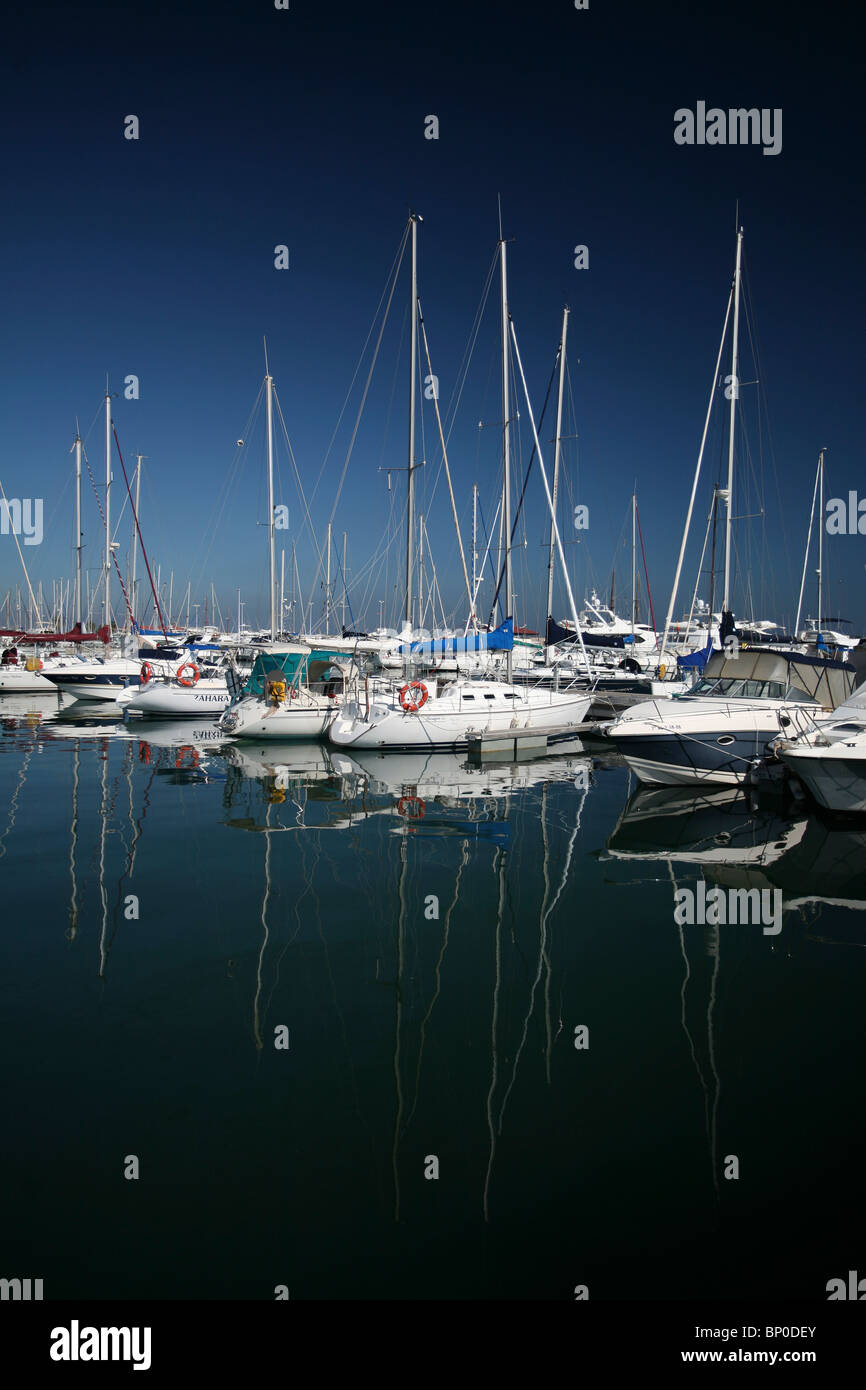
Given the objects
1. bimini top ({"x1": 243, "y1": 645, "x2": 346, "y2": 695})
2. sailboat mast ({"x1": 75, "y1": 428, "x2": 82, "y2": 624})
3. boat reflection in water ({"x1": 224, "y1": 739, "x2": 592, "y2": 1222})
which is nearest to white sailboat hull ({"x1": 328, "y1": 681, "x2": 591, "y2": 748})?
boat reflection in water ({"x1": 224, "y1": 739, "x2": 592, "y2": 1222})

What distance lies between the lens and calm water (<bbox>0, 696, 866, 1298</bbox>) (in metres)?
4.77

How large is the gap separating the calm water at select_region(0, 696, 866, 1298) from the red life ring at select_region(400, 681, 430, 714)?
1037cm

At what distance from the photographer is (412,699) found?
23.7 m

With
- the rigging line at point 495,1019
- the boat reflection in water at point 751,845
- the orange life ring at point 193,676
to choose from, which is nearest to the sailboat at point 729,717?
the boat reflection in water at point 751,845

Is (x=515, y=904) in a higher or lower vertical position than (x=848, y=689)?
lower

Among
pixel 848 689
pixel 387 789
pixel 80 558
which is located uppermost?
pixel 80 558

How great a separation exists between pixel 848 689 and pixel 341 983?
1716 cm

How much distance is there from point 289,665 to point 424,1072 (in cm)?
2091

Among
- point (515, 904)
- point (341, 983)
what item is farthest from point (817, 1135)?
point (515, 904)

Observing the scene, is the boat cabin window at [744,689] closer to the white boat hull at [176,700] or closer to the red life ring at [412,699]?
the red life ring at [412,699]

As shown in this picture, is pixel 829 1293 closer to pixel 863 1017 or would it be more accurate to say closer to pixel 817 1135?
pixel 817 1135

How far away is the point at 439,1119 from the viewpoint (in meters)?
5.88

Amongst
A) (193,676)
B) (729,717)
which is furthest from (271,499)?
(729,717)
